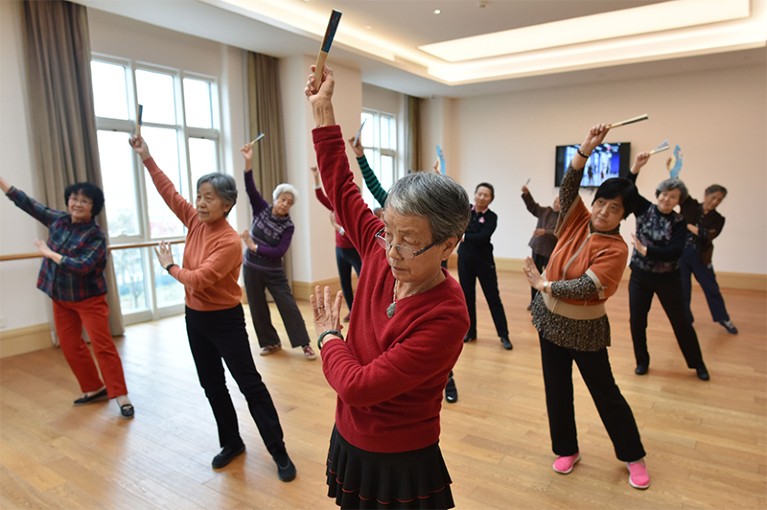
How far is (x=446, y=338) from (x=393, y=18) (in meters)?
5.47

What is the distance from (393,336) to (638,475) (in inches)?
77.2

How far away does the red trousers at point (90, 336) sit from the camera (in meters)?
Answer: 3.12

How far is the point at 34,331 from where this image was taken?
4461 millimetres

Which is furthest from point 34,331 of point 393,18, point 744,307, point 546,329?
point 744,307

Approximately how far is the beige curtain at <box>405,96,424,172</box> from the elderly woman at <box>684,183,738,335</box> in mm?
5003

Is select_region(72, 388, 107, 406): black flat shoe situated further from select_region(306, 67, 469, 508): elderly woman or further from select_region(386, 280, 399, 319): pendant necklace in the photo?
select_region(386, 280, 399, 319): pendant necklace

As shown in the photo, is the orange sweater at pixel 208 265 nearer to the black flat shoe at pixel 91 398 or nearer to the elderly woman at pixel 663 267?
the black flat shoe at pixel 91 398

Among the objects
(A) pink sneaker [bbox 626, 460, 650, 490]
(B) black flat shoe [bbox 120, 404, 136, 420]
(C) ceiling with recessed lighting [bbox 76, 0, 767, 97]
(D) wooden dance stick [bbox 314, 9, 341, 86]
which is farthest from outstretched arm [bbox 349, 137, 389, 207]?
(C) ceiling with recessed lighting [bbox 76, 0, 767, 97]

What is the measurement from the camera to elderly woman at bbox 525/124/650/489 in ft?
7.33

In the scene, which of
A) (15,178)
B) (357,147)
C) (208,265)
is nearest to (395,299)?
(357,147)

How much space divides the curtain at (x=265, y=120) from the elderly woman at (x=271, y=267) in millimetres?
1901

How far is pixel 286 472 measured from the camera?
2.43 m

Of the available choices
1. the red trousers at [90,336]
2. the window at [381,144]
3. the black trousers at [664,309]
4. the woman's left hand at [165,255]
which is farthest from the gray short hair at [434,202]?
the window at [381,144]

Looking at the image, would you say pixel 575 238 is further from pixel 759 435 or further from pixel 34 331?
pixel 34 331
